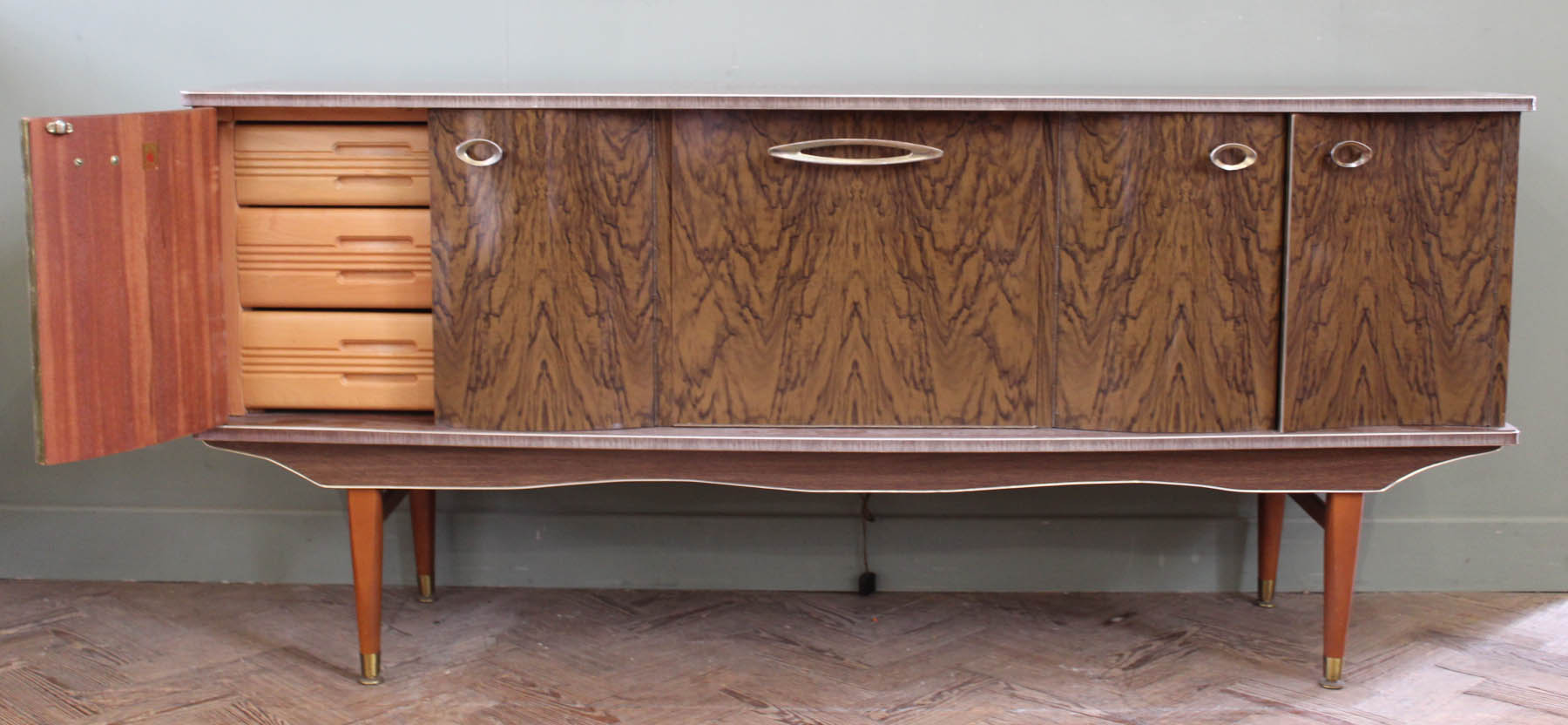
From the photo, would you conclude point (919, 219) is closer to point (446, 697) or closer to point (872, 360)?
point (872, 360)

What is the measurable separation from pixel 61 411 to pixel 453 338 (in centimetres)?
54

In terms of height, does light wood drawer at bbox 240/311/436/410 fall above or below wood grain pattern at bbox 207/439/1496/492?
above

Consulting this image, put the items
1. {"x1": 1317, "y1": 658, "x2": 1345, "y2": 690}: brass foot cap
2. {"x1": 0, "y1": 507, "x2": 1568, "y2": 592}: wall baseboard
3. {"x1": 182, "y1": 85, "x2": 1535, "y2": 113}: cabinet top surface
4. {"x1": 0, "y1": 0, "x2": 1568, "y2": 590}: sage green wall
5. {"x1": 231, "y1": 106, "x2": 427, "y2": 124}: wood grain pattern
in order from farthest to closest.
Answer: {"x1": 0, "y1": 507, "x2": 1568, "y2": 592}: wall baseboard < {"x1": 0, "y1": 0, "x2": 1568, "y2": 590}: sage green wall < {"x1": 1317, "y1": 658, "x2": 1345, "y2": 690}: brass foot cap < {"x1": 231, "y1": 106, "x2": 427, "y2": 124}: wood grain pattern < {"x1": 182, "y1": 85, "x2": 1535, "y2": 113}: cabinet top surface

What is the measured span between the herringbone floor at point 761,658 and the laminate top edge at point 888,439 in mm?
430

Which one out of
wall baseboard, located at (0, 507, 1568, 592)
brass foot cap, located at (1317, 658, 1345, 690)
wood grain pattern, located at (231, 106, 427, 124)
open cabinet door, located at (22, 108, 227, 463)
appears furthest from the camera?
wall baseboard, located at (0, 507, 1568, 592)

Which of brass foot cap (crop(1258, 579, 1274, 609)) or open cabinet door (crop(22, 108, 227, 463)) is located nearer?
open cabinet door (crop(22, 108, 227, 463))

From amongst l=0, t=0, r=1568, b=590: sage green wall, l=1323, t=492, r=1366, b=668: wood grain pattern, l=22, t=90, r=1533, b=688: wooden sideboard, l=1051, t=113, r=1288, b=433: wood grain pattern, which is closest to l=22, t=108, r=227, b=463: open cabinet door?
l=22, t=90, r=1533, b=688: wooden sideboard

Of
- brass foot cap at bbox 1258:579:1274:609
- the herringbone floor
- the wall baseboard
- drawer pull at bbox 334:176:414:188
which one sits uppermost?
drawer pull at bbox 334:176:414:188

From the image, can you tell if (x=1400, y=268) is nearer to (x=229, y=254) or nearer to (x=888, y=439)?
(x=888, y=439)

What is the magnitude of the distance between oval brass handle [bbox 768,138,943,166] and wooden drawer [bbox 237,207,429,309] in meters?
0.58

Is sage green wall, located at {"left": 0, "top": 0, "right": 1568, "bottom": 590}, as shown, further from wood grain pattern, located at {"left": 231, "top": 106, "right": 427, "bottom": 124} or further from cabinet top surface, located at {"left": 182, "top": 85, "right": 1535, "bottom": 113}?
cabinet top surface, located at {"left": 182, "top": 85, "right": 1535, "bottom": 113}

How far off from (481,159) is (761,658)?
99cm

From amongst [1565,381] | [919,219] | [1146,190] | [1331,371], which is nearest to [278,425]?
[919,219]

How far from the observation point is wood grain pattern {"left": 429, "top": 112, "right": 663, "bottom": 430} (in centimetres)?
200
